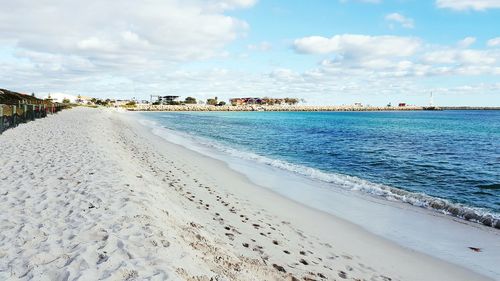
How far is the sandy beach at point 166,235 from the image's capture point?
5.50 meters

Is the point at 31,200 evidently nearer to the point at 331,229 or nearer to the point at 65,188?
the point at 65,188

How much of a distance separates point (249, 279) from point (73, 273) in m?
2.59

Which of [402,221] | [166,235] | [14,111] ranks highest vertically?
[14,111]

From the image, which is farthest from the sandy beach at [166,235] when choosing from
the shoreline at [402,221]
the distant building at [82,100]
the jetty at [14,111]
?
the distant building at [82,100]

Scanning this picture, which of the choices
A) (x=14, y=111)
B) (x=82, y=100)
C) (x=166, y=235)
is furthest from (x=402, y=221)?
(x=82, y=100)

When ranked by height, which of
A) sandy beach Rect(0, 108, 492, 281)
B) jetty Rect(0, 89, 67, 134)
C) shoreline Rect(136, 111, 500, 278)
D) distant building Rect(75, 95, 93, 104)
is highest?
distant building Rect(75, 95, 93, 104)

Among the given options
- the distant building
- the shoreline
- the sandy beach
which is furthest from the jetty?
the distant building

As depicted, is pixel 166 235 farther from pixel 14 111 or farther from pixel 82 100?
pixel 82 100

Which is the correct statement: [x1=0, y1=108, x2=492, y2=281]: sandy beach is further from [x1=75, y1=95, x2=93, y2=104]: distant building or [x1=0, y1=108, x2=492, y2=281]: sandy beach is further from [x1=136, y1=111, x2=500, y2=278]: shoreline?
[x1=75, y1=95, x2=93, y2=104]: distant building

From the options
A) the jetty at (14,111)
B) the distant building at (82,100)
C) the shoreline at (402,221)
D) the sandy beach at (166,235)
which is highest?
the distant building at (82,100)

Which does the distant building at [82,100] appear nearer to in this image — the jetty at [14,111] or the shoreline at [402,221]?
the jetty at [14,111]

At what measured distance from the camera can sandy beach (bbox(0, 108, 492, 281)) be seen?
5.50 metres

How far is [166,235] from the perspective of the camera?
259 inches

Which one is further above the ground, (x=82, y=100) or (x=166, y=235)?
(x=82, y=100)
